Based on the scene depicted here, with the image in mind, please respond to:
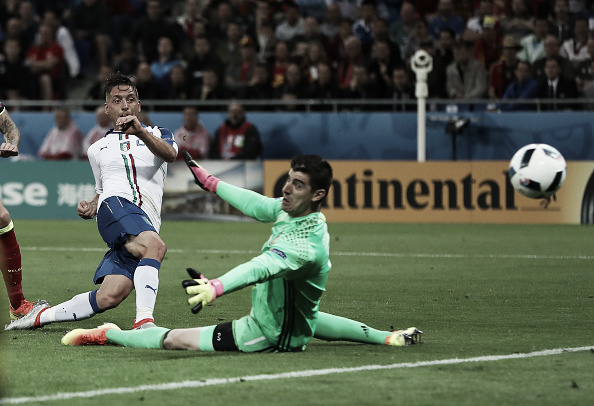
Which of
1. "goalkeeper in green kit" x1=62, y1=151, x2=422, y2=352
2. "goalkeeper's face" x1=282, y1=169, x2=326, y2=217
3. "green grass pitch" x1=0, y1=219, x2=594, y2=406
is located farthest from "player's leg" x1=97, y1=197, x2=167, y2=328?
"goalkeeper's face" x1=282, y1=169, x2=326, y2=217

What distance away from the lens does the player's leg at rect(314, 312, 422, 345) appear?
693 cm

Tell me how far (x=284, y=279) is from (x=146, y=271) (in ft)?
4.24

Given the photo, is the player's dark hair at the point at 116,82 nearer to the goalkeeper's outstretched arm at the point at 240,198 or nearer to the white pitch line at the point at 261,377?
the goalkeeper's outstretched arm at the point at 240,198

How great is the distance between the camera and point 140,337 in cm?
689

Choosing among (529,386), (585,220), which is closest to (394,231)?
(585,220)

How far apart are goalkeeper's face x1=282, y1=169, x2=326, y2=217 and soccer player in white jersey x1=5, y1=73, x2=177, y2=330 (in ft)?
4.28

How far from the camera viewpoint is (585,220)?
56.8ft

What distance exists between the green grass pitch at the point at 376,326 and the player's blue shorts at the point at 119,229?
2.09 ft

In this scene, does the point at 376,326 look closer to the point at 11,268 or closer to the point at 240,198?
the point at 240,198

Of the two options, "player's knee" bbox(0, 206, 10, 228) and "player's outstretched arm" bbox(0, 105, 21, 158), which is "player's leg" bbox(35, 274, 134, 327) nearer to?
"player's knee" bbox(0, 206, 10, 228)

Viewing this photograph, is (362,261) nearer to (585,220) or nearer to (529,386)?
(585,220)

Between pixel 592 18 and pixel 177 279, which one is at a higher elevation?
pixel 592 18

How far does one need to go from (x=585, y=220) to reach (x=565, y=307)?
8591 mm

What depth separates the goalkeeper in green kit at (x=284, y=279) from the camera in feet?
20.7
